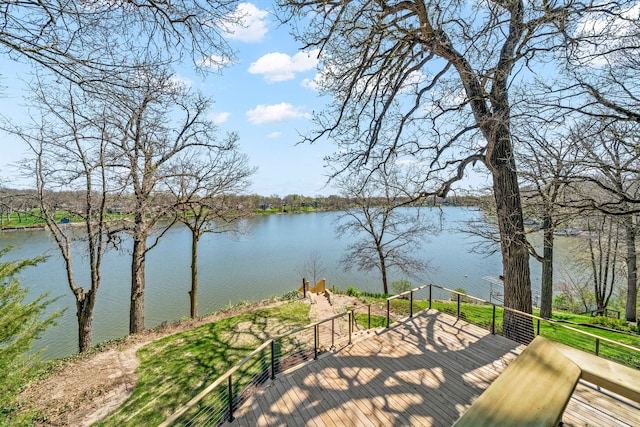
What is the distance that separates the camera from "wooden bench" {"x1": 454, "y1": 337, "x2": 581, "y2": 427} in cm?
211

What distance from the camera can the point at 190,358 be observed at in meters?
7.01

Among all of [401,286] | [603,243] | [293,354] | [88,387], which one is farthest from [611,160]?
[401,286]

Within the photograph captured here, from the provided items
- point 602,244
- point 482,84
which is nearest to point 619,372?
point 482,84

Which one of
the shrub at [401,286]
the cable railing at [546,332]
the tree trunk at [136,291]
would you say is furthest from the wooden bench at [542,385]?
the shrub at [401,286]

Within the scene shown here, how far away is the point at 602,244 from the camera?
12.3 meters

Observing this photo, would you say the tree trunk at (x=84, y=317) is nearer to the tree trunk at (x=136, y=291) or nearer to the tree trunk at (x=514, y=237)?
the tree trunk at (x=136, y=291)

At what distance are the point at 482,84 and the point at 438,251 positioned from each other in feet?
78.9

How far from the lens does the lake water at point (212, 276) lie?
1198 centimetres

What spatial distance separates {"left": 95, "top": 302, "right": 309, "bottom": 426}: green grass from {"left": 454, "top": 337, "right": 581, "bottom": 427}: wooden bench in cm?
535

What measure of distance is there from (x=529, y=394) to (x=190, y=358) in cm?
734

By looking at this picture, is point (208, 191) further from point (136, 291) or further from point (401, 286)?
point (401, 286)

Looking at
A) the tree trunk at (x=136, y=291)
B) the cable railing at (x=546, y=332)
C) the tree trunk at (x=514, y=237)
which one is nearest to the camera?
the cable railing at (x=546, y=332)

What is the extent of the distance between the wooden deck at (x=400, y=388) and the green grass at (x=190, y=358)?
98.5 inches

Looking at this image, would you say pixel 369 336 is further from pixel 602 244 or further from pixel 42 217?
pixel 602 244
